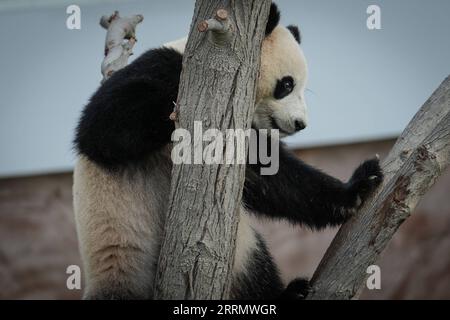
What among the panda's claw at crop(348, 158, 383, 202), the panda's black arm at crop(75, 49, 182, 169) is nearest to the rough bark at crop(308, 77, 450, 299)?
the panda's claw at crop(348, 158, 383, 202)

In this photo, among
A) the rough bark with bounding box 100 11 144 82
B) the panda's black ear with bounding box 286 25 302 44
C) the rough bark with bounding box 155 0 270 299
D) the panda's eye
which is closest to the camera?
the rough bark with bounding box 155 0 270 299

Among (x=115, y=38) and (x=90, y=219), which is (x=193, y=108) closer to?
(x=90, y=219)

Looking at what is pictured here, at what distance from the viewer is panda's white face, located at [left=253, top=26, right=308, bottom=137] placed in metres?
3.76

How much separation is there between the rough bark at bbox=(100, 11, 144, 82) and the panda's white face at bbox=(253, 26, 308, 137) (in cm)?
108

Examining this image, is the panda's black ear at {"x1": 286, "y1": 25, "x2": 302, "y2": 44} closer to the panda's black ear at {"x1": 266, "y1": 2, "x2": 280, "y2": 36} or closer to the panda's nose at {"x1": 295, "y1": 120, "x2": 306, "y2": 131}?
the panda's black ear at {"x1": 266, "y1": 2, "x2": 280, "y2": 36}

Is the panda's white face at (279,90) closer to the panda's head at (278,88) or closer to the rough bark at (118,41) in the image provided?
the panda's head at (278,88)

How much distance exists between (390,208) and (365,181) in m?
0.31

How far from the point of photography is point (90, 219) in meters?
3.63

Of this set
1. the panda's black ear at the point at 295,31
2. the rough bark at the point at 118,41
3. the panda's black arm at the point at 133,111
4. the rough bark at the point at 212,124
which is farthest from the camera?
the rough bark at the point at 118,41

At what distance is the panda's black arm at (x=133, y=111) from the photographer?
3.38 metres

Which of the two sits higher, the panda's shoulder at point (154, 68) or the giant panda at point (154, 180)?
the panda's shoulder at point (154, 68)

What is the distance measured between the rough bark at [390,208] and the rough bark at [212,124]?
60 cm

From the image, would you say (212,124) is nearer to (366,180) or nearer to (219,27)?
(219,27)

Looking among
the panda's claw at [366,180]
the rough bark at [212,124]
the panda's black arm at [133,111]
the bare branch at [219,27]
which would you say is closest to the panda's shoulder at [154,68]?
the panda's black arm at [133,111]
